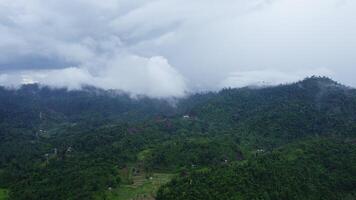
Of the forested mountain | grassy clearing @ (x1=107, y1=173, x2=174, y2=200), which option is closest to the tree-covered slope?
the forested mountain

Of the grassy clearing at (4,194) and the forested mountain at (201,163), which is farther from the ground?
the forested mountain at (201,163)

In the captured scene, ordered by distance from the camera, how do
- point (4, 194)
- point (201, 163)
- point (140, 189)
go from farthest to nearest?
point (201, 163) < point (4, 194) < point (140, 189)

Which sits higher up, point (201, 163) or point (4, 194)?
point (201, 163)

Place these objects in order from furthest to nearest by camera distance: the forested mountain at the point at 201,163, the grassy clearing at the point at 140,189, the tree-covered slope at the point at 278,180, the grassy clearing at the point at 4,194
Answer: the grassy clearing at the point at 4,194
the grassy clearing at the point at 140,189
the forested mountain at the point at 201,163
the tree-covered slope at the point at 278,180

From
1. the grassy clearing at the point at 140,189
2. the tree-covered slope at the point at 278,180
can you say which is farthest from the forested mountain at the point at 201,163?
the grassy clearing at the point at 140,189

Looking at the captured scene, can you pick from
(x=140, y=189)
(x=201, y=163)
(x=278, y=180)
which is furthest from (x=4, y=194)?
(x=278, y=180)

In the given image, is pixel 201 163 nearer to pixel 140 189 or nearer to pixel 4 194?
pixel 140 189

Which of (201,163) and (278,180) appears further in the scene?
(201,163)

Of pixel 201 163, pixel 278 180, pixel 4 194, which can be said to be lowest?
pixel 4 194

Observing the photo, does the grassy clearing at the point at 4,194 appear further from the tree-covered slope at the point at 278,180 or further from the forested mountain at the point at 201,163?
the tree-covered slope at the point at 278,180
